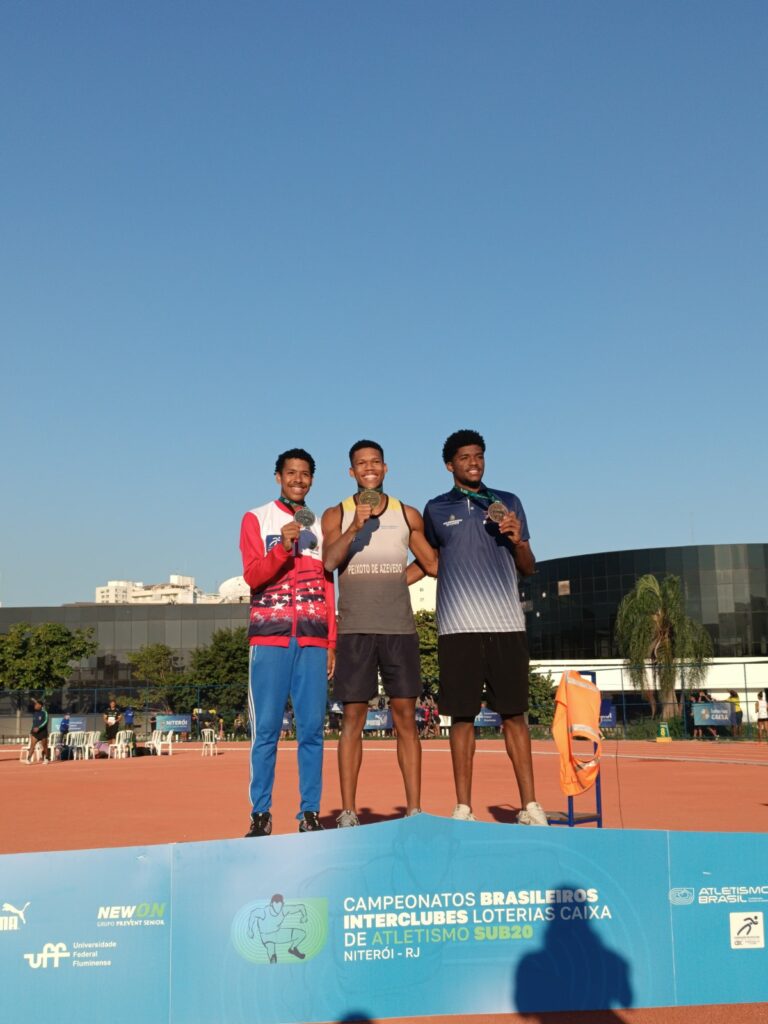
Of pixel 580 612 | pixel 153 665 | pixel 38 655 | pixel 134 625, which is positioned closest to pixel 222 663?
pixel 38 655

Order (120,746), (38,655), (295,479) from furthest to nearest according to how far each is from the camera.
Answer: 1. (38,655)
2. (120,746)
3. (295,479)

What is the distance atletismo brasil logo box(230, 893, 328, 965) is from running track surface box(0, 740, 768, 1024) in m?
0.26

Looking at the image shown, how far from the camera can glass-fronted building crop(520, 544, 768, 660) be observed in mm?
63719

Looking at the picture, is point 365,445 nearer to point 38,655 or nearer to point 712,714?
point 712,714

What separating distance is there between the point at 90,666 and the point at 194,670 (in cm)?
1782

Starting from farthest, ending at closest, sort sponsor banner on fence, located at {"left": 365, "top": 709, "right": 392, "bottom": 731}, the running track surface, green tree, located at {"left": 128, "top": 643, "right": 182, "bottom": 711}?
green tree, located at {"left": 128, "top": 643, "right": 182, "bottom": 711}
sponsor banner on fence, located at {"left": 365, "top": 709, "right": 392, "bottom": 731}
the running track surface

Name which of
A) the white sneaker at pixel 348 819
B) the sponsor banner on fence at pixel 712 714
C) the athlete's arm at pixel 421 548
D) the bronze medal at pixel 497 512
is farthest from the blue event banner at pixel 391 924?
the sponsor banner on fence at pixel 712 714

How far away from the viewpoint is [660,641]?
49.6 metres

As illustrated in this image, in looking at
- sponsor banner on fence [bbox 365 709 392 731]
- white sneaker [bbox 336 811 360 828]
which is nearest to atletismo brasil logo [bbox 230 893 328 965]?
white sneaker [bbox 336 811 360 828]

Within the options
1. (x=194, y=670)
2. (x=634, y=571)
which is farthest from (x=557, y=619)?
(x=194, y=670)

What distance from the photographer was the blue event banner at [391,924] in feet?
12.0

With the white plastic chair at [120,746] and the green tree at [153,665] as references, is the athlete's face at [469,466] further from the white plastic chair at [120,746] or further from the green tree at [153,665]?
the green tree at [153,665]

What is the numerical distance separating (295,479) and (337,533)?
47 cm

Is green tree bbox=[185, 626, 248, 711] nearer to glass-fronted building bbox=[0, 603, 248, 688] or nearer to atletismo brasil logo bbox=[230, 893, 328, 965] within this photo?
glass-fronted building bbox=[0, 603, 248, 688]
